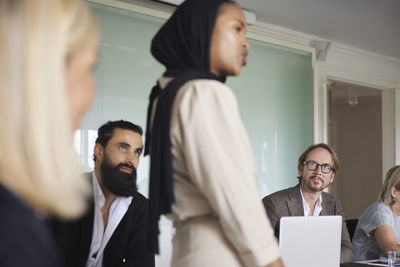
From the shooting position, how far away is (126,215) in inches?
93.9

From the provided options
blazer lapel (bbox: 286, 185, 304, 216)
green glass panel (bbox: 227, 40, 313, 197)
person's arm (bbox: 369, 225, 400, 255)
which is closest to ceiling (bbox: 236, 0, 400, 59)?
green glass panel (bbox: 227, 40, 313, 197)

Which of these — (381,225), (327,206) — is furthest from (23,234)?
(381,225)

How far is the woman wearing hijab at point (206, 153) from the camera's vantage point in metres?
1.16

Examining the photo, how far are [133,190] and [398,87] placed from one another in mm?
4693

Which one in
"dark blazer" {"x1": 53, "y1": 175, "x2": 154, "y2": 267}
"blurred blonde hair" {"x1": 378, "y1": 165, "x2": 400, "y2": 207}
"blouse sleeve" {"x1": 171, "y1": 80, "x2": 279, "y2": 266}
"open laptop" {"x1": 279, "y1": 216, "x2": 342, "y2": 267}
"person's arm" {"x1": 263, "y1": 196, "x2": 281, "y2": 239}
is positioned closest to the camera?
"blouse sleeve" {"x1": 171, "y1": 80, "x2": 279, "y2": 266}

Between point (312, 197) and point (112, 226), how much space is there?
133 centimetres

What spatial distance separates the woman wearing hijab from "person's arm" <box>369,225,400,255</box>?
2.18 m

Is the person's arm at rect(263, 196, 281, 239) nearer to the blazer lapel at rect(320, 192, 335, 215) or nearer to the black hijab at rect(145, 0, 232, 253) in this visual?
the blazer lapel at rect(320, 192, 335, 215)

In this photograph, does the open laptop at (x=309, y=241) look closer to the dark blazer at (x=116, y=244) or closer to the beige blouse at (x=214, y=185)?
the dark blazer at (x=116, y=244)

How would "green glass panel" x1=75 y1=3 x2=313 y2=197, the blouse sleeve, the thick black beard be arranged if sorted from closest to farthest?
the blouse sleeve < the thick black beard < "green glass panel" x1=75 y1=3 x2=313 y2=197

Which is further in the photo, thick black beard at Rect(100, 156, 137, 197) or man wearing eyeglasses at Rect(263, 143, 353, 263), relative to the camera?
man wearing eyeglasses at Rect(263, 143, 353, 263)

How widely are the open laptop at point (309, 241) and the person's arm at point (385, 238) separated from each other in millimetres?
1044

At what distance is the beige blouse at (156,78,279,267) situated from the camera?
45.4 inches

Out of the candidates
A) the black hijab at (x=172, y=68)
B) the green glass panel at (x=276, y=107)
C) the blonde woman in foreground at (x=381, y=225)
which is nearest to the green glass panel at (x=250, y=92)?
the green glass panel at (x=276, y=107)
